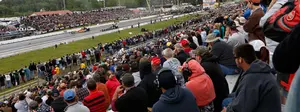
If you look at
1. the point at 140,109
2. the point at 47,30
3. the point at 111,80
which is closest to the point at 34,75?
the point at 111,80

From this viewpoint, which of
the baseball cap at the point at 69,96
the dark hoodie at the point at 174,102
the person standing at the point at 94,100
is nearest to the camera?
the dark hoodie at the point at 174,102

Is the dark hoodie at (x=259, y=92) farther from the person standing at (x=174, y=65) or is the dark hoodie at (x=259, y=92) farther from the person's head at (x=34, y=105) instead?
the person's head at (x=34, y=105)

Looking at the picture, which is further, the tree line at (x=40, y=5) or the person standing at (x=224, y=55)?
the tree line at (x=40, y=5)

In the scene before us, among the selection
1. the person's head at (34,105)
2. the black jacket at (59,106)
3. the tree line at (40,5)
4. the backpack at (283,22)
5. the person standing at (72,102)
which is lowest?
the person's head at (34,105)

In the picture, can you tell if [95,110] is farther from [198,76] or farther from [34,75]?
[34,75]

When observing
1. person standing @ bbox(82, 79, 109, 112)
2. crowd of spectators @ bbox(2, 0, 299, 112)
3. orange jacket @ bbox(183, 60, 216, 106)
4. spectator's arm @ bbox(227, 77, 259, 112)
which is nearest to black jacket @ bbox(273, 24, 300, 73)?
crowd of spectators @ bbox(2, 0, 299, 112)

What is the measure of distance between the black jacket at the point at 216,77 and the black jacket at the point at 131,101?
1429 millimetres

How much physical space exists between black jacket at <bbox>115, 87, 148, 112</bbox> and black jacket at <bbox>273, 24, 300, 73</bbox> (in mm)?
3228

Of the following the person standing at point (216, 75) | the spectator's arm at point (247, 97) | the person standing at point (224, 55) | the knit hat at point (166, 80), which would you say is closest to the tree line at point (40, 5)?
the person standing at point (224, 55)

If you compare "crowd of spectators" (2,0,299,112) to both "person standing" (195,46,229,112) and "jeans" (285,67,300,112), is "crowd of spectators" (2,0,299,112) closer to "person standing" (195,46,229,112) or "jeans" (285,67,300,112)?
"person standing" (195,46,229,112)

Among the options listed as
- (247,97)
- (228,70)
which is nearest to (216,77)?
(228,70)

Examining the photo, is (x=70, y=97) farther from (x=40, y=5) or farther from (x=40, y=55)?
(x=40, y=5)

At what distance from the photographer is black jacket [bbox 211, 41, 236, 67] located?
746 centimetres

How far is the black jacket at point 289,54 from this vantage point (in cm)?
202
